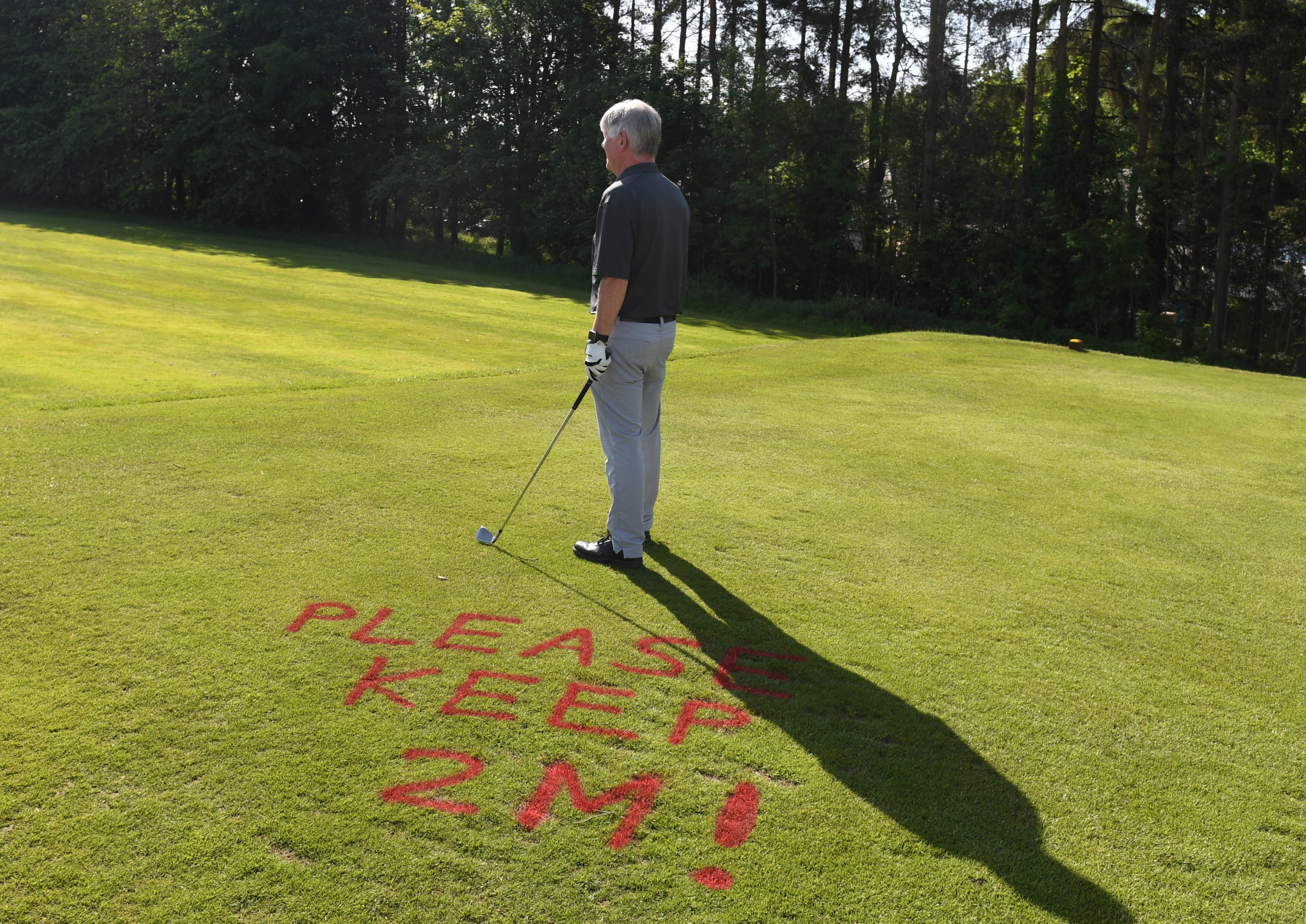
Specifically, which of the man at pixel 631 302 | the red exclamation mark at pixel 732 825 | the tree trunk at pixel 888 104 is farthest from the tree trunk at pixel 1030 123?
the red exclamation mark at pixel 732 825

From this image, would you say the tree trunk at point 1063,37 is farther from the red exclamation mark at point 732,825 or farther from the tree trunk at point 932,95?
the red exclamation mark at point 732,825

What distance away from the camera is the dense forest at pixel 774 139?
26328mm

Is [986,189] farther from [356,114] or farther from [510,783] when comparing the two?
[510,783]

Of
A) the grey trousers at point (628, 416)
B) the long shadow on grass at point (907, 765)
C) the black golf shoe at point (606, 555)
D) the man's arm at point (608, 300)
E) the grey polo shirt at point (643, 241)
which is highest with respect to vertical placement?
the grey polo shirt at point (643, 241)

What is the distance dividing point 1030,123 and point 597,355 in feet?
87.3

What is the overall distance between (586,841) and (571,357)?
12.1 m

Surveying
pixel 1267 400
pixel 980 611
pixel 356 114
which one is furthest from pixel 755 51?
pixel 980 611

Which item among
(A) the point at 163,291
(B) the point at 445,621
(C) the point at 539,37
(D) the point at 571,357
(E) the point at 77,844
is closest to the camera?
(E) the point at 77,844

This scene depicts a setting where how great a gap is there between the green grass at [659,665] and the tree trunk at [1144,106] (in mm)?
19818

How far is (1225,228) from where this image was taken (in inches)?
1000

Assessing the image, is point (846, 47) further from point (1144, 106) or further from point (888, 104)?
point (1144, 106)

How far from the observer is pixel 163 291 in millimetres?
19344

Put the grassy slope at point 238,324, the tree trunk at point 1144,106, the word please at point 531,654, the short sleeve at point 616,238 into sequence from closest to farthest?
the word please at point 531,654 → the short sleeve at point 616,238 → the grassy slope at point 238,324 → the tree trunk at point 1144,106

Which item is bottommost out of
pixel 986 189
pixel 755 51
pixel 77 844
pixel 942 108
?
pixel 77 844
